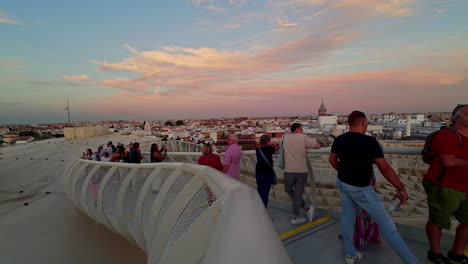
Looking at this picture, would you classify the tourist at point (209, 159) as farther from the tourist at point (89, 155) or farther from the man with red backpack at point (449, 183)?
the tourist at point (89, 155)

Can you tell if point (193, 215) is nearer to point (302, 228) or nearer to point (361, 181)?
point (361, 181)

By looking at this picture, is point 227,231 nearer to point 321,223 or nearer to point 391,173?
point 391,173

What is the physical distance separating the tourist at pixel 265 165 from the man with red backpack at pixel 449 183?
6.28 feet

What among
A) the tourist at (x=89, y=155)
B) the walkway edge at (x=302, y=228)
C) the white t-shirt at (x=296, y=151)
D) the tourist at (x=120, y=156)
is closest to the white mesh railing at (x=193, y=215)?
the walkway edge at (x=302, y=228)

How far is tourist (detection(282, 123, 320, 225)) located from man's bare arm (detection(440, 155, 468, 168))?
58.7 inches

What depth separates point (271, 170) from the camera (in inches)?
152

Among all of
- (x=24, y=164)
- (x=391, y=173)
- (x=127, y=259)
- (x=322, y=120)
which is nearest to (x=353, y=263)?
(x=391, y=173)

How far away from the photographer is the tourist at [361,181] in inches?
89.1

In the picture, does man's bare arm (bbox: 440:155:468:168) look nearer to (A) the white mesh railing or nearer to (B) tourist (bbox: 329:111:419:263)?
(B) tourist (bbox: 329:111:419:263)

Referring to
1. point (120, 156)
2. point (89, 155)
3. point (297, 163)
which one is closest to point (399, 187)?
point (297, 163)

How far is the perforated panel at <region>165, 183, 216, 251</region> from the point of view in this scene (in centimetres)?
170

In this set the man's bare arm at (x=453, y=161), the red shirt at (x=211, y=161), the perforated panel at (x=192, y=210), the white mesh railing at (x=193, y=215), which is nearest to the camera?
the white mesh railing at (x=193, y=215)

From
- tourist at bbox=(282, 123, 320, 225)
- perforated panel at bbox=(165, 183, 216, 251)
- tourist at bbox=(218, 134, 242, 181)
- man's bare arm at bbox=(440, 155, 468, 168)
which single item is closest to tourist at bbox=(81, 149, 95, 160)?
tourist at bbox=(218, 134, 242, 181)

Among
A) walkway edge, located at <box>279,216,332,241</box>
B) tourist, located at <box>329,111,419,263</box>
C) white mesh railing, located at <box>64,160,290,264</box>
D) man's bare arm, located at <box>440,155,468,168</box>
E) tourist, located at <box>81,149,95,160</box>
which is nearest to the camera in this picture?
white mesh railing, located at <box>64,160,290,264</box>
